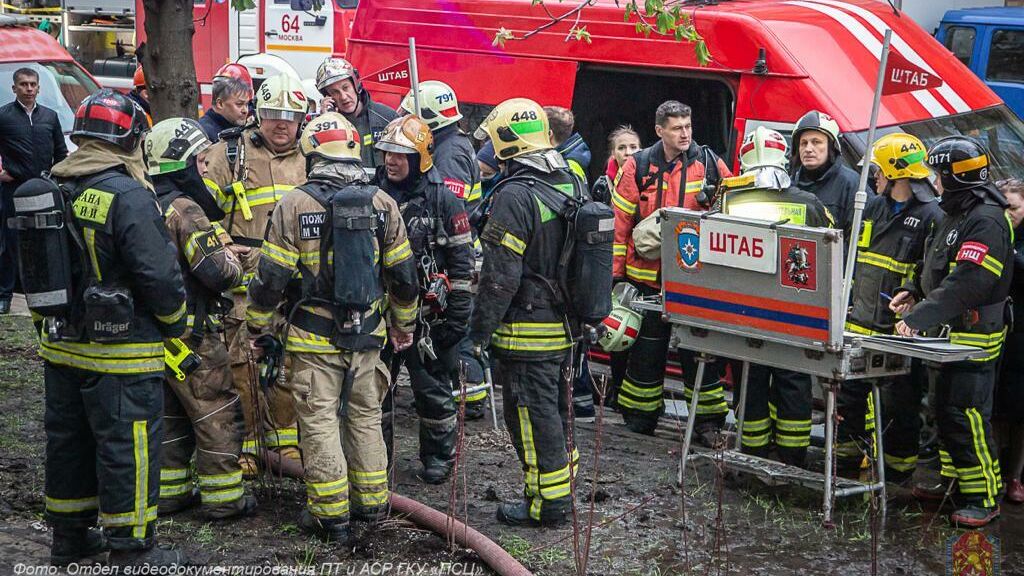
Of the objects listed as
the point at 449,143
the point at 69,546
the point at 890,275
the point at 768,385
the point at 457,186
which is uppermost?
the point at 449,143

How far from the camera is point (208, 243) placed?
5.25m

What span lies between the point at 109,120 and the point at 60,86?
7.56 m

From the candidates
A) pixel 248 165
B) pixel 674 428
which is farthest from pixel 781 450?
pixel 248 165

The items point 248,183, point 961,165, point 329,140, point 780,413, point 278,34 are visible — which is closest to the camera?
point 329,140

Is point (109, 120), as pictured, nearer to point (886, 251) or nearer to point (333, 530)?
point (333, 530)

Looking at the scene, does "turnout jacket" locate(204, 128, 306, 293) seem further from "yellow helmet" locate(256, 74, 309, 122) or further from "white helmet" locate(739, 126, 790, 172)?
"white helmet" locate(739, 126, 790, 172)

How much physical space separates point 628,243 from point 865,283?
1524 millimetres

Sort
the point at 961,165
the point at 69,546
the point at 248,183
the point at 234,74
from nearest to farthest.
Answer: the point at 69,546
the point at 961,165
the point at 248,183
the point at 234,74

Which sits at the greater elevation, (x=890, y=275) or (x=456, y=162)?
(x=456, y=162)

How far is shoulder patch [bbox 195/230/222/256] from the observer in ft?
17.1

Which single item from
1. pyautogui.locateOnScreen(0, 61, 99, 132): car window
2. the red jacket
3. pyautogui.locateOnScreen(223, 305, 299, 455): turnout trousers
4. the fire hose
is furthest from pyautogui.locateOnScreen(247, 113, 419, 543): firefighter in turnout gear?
pyautogui.locateOnScreen(0, 61, 99, 132): car window

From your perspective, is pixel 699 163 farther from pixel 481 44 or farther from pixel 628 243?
pixel 481 44

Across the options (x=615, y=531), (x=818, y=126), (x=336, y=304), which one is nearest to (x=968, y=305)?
(x=818, y=126)

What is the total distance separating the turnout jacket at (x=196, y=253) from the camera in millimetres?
5195
